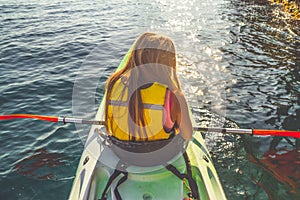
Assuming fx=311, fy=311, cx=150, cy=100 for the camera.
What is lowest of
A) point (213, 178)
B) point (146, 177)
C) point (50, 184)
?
point (50, 184)

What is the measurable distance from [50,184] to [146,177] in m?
2.14

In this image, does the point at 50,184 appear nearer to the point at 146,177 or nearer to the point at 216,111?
the point at 146,177

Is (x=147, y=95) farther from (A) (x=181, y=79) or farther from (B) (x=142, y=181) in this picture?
(A) (x=181, y=79)

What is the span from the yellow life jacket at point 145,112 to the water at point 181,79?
81.4 inches

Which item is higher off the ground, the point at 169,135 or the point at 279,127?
the point at 169,135

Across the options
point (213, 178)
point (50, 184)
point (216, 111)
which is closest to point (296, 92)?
point (216, 111)

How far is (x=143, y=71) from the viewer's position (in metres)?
3.09

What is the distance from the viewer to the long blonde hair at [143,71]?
309 centimetres

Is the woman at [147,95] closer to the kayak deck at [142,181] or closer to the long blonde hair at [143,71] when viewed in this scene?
the long blonde hair at [143,71]

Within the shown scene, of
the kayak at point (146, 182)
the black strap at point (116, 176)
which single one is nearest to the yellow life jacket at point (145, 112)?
the black strap at point (116, 176)

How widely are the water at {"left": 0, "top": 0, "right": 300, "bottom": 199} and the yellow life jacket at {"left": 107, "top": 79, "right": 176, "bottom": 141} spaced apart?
2067 millimetres

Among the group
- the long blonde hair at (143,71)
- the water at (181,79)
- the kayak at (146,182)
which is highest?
the long blonde hair at (143,71)

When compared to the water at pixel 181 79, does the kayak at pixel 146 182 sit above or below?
above

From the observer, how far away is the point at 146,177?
349 cm
